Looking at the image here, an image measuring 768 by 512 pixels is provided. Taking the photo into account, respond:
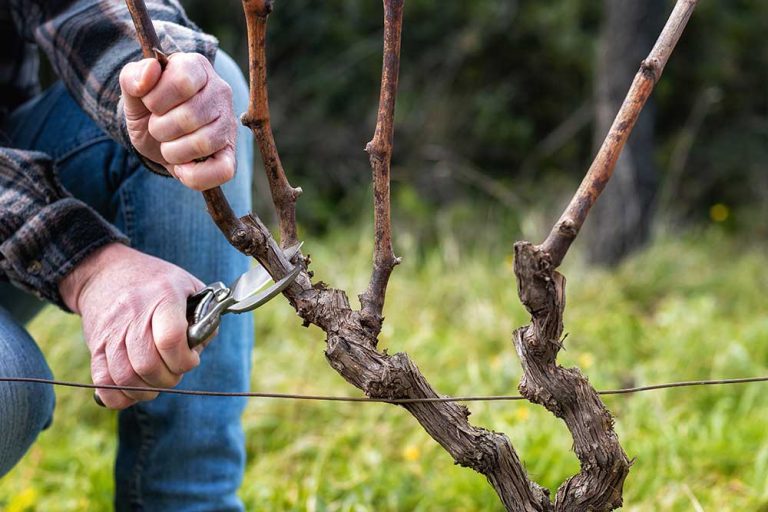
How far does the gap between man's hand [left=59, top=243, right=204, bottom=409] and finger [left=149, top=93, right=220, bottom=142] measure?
0.21 metres

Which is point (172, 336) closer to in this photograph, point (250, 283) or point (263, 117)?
point (250, 283)

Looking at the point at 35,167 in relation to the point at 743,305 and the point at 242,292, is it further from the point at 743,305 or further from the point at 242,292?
the point at 743,305

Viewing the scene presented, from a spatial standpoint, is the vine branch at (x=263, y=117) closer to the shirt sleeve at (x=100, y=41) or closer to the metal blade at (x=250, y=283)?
the metal blade at (x=250, y=283)

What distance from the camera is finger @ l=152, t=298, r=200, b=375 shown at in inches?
39.4

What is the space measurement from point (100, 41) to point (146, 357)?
0.53 metres

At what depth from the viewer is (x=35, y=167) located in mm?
1170

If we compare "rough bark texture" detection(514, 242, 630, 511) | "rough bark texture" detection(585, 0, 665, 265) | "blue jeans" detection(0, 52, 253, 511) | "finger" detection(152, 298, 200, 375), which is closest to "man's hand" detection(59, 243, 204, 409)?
"finger" detection(152, 298, 200, 375)

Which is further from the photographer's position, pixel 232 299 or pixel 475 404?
pixel 475 404

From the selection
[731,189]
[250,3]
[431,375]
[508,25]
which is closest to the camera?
[250,3]

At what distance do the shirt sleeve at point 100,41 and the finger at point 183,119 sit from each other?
9.4 inches

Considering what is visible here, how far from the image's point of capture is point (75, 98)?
4.35 feet

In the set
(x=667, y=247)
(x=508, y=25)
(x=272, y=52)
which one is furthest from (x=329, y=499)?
(x=508, y=25)

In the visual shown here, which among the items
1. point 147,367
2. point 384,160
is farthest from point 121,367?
point 384,160

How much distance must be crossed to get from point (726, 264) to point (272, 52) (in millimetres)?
2944
